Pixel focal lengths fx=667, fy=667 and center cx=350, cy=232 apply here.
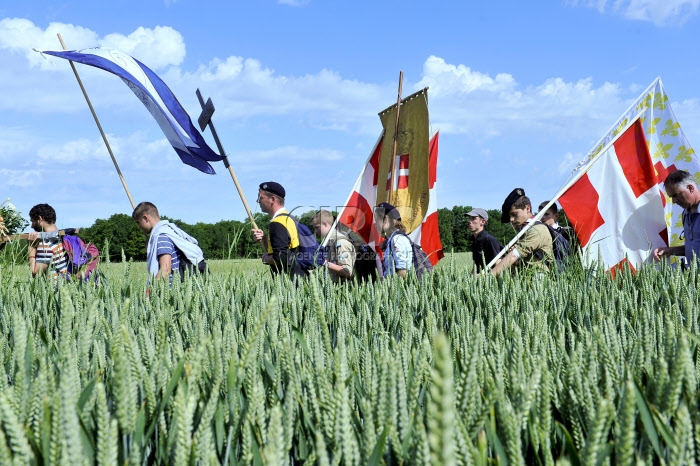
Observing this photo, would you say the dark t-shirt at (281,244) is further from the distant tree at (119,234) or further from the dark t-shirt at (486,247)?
the distant tree at (119,234)

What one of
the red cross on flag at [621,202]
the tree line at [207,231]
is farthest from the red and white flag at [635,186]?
the tree line at [207,231]

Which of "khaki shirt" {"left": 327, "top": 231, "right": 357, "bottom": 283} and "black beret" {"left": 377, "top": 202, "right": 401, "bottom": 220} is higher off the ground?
"black beret" {"left": 377, "top": 202, "right": 401, "bottom": 220}

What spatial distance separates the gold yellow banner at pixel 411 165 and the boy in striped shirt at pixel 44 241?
3.92 metres

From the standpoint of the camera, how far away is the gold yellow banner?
8.34 meters

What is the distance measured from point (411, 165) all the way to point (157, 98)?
10.5 ft

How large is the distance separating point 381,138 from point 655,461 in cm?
826

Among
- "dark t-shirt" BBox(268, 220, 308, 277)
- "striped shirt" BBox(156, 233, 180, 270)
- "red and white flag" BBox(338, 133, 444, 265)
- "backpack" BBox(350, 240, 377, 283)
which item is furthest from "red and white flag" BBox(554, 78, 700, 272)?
"striped shirt" BBox(156, 233, 180, 270)

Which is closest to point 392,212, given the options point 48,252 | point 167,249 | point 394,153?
point 167,249

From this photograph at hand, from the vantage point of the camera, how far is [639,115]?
6.52 metres

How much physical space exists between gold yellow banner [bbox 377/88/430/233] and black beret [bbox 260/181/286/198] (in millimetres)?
2565

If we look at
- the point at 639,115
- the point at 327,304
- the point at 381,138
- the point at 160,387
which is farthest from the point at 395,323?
the point at 381,138

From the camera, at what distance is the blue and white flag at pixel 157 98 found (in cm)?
770

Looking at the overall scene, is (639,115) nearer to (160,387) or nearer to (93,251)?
(93,251)

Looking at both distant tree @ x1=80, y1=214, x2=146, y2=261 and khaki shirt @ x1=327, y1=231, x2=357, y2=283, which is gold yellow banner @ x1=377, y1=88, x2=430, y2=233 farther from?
distant tree @ x1=80, y1=214, x2=146, y2=261
